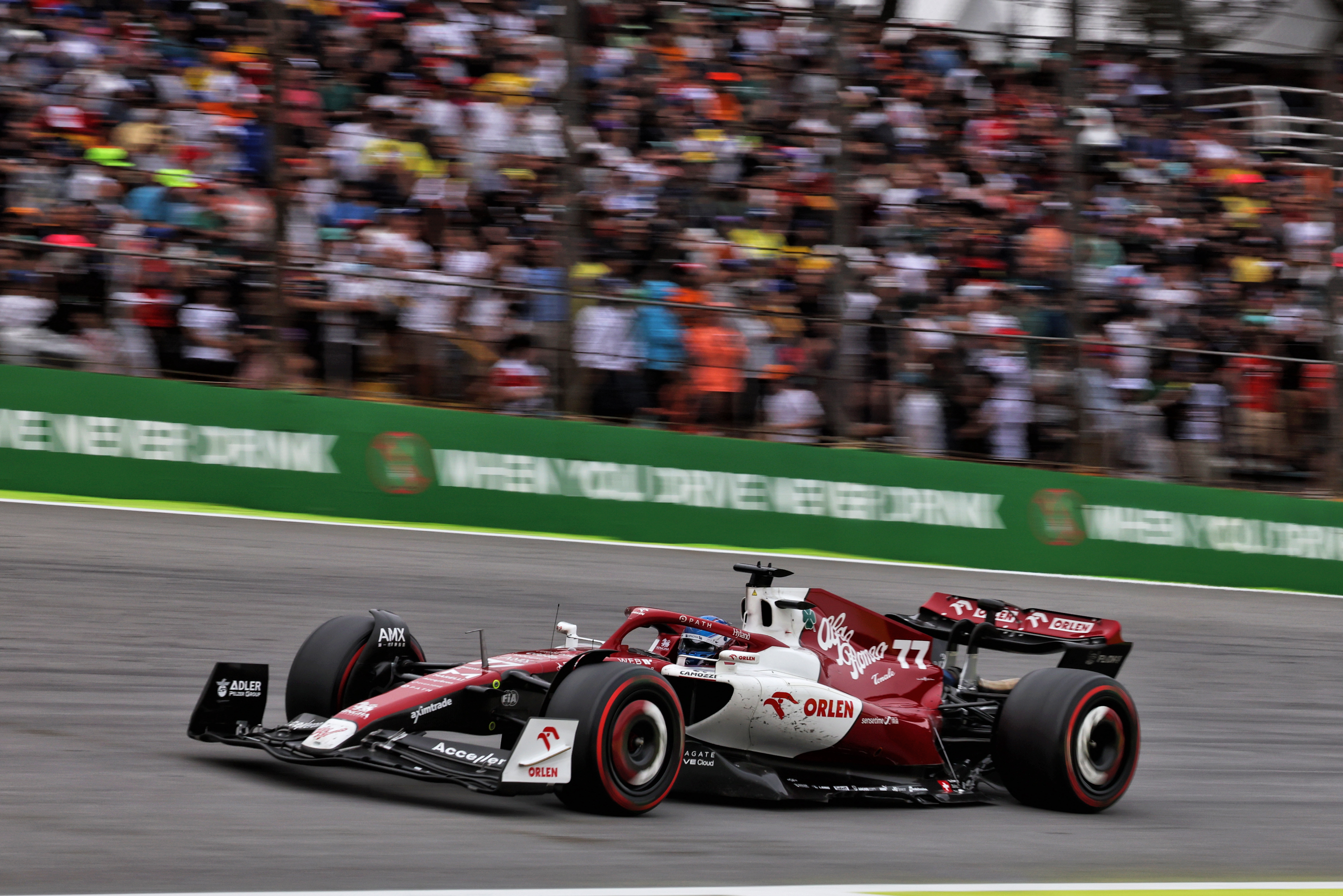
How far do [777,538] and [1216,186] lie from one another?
7535 mm

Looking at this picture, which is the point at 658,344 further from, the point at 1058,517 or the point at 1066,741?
the point at 1066,741

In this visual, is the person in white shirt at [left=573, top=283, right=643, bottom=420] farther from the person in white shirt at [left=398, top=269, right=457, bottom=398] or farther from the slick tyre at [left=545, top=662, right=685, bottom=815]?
the slick tyre at [left=545, top=662, right=685, bottom=815]

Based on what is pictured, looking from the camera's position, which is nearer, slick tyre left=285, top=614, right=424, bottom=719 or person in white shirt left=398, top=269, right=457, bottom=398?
slick tyre left=285, top=614, right=424, bottom=719

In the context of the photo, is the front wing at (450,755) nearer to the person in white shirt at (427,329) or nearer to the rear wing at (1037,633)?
the rear wing at (1037,633)

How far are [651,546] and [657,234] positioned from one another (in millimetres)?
2685

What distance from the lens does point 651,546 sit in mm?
12227

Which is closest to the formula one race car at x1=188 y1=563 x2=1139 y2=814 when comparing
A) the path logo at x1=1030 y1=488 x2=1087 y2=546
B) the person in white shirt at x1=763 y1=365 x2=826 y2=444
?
the person in white shirt at x1=763 y1=365 x2=826 y2=444

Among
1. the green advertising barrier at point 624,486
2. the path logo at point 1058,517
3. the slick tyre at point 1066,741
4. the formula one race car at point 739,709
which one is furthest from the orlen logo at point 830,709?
the path logo at point 1058,517

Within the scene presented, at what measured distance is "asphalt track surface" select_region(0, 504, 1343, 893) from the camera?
4805 millimetres

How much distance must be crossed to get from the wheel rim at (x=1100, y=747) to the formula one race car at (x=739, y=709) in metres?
0.01

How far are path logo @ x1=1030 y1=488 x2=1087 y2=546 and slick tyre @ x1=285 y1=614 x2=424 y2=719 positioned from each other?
8.54 m

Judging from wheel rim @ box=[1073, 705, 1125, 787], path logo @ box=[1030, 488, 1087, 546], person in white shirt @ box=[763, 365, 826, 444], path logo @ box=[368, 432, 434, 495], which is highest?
person in white shirt @ box=[763, 365, 826, 444]

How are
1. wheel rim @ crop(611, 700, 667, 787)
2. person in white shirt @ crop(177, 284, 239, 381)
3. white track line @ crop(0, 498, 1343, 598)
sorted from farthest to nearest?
person in white shirt @ crop(177, 284, 239, 381) → white track line @ crop(0, 498, 1343, 598) → wheel rim @ crop(611, 700, 667, 787)

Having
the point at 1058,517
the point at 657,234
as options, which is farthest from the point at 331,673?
the point at 1058,517
